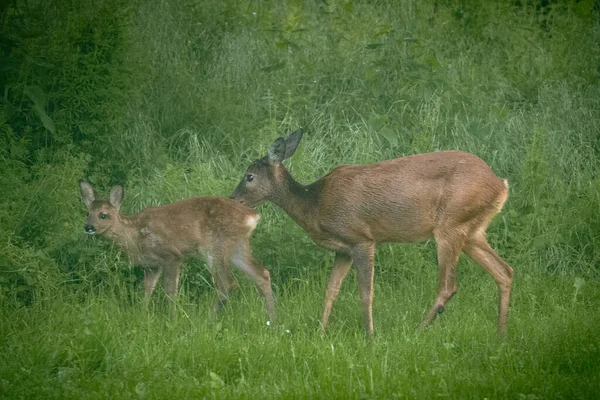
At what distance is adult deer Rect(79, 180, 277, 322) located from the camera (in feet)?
28.8

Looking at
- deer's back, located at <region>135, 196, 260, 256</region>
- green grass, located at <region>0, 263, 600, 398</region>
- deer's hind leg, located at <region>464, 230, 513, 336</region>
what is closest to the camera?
green grass, located at <region>0, 263, 600, 398</region>

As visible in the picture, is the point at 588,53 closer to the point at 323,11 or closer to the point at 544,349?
the point at 323,11

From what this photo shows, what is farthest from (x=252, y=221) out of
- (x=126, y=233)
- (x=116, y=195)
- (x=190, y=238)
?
(x=116, y=195)

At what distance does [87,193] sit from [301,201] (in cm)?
192

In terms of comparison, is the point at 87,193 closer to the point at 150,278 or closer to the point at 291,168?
the point at 150,278

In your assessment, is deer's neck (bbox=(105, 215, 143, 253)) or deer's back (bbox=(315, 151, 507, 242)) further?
deer's neck (bbox=(105, 215, 143, 253))

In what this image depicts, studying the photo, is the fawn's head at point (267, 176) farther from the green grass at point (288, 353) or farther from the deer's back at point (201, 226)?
the green grass at point (288, 353)

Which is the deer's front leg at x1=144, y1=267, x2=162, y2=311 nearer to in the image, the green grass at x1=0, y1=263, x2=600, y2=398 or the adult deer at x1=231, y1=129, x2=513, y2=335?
the green grass at x1=0, y1=263, x2=600, y2=398

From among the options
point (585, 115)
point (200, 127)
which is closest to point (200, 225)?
point (200, 127)

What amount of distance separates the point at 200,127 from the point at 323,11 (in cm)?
303

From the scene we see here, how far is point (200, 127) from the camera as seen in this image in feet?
36.9

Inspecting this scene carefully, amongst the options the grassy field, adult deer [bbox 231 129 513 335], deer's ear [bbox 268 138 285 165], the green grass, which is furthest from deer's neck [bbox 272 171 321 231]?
the green grass

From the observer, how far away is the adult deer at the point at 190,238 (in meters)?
8.78

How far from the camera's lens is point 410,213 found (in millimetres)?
8406
